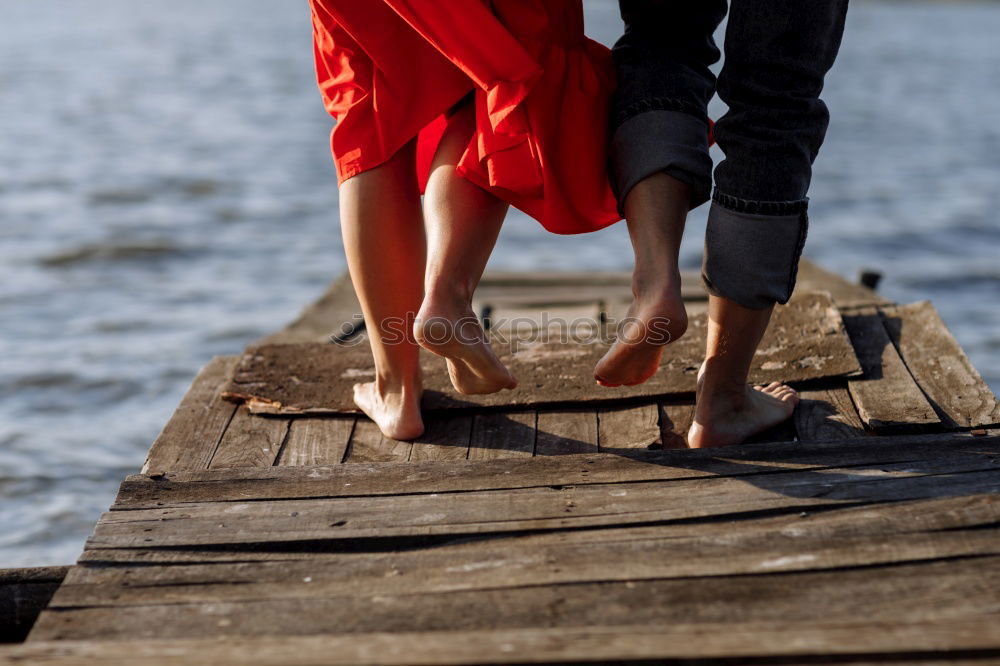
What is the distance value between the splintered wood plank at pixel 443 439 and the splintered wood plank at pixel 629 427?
0.28 m

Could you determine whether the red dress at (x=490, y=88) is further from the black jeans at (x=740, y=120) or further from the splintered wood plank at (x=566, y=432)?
the splintered wood plank at (x=566, y=432)

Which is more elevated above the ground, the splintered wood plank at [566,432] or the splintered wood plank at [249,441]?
the splintered wood plank at [566,432]

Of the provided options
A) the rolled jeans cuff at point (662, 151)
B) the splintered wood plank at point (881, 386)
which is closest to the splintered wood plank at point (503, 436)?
the rolled jeans cuff at point (662, 151)

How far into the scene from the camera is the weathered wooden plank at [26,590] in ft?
5.59

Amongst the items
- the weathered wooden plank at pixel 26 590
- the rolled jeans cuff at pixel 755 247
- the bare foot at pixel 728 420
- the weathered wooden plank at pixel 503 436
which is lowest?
the weathered wooden plank at pixel 26 590

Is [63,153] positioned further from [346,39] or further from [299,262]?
[346,39]

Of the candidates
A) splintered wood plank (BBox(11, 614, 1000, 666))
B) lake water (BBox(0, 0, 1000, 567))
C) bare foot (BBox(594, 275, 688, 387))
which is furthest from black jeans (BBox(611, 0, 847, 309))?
lake water (BBox(0, 0, 1000, 567))

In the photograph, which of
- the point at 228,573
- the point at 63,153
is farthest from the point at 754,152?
the point at 63,153

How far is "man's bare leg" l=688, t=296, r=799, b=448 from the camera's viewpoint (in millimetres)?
1882

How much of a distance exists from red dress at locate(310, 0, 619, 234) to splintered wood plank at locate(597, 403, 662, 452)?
43 cm

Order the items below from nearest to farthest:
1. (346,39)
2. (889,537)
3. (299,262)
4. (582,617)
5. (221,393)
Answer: (582,617), (889,537), (346,39), (221,393), (299,262)

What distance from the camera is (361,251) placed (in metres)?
1.93

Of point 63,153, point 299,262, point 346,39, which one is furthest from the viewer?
point 63,153

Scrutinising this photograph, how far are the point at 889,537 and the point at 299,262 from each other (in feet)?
16.7
